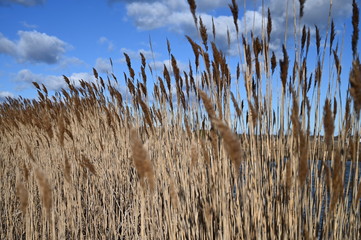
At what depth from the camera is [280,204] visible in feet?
4.77

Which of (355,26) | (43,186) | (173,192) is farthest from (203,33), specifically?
(43,186)

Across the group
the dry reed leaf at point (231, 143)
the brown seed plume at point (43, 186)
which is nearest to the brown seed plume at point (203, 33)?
the dry reed leaf at point (231, 143)

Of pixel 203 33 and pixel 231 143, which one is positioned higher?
pixel 203 33

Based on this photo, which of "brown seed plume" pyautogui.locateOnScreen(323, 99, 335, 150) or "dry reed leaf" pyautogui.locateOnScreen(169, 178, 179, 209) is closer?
"brown seed plume" pyautogui.locateOnScreen(323, 99, 335, 150)

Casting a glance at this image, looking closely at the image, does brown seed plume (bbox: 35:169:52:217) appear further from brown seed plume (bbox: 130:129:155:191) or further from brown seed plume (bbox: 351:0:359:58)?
brown seed plume (bbox: 351:0:359:58)

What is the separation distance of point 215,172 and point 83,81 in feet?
9.86

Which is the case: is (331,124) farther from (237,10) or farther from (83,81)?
(83,81)

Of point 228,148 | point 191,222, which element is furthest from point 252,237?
point 228,148

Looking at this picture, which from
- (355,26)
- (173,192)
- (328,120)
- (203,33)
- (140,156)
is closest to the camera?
(140,156)

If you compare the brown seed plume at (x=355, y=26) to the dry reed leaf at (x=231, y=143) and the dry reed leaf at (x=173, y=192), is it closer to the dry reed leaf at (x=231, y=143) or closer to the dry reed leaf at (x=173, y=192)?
the dry reed leaf at (x=231, y=143)

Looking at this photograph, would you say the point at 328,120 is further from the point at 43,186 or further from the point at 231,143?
the point at 43,186

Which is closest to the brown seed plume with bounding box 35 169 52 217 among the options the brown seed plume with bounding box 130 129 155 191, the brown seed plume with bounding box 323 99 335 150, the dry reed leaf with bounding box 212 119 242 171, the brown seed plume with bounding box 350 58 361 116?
the brown seed plume with bounding box 130 129 155 191

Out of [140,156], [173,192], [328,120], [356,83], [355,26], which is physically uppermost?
[355,26]

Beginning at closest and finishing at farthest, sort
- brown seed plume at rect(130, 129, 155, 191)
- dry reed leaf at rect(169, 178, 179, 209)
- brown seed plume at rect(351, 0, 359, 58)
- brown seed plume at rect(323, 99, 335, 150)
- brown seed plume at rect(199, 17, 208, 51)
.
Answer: brown seed plume at rect(130, 129, 155, 191) → brown seed plume at rect(323, 99, 335, 150) → dry reed leaf at rect(169, 178, 179, 209) → brown seed plume at rect(351, 0, 359, 58) → brown seed plume at rect(199, 17, 208, 51)
